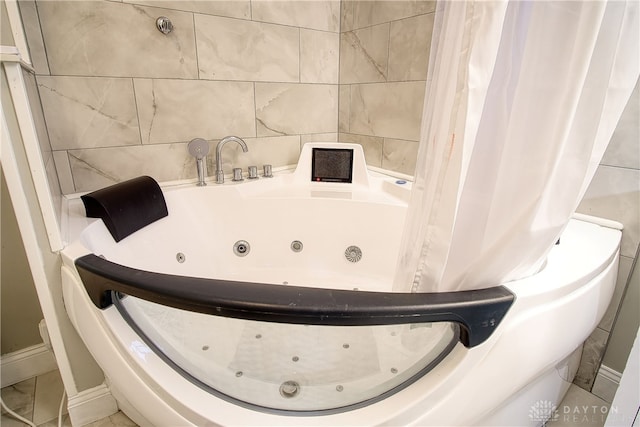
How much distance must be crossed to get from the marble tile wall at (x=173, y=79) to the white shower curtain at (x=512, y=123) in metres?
1.25

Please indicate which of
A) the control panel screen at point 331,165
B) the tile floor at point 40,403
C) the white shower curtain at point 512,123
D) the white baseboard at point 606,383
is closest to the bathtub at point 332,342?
the white shower curtain at point 512,123

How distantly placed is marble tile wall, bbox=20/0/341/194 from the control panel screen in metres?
0.21

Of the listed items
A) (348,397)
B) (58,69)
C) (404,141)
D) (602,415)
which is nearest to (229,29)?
(58,69)

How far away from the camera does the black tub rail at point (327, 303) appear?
24.7 inches

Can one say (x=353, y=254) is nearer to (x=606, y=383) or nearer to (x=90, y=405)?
(x=606, y=383)

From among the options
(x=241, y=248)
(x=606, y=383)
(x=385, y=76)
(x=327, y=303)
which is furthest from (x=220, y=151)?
(x=606, y=383)

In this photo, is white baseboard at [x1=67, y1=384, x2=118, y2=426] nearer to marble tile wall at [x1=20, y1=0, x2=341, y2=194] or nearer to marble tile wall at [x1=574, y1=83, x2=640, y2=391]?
marble tile wall at [x1=20, y1=0, x2=341, y2=194]

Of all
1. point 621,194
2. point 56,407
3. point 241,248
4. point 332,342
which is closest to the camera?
point 332,342

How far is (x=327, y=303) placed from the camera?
629 millimetres

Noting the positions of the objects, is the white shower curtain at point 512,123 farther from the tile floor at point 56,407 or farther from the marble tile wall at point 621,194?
the tile floor at point 56,407

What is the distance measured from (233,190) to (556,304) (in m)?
1.37

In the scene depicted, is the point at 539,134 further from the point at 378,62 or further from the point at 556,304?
the point at 378,62

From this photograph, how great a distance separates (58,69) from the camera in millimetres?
1377

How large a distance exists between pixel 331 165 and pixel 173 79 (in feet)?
2.86
